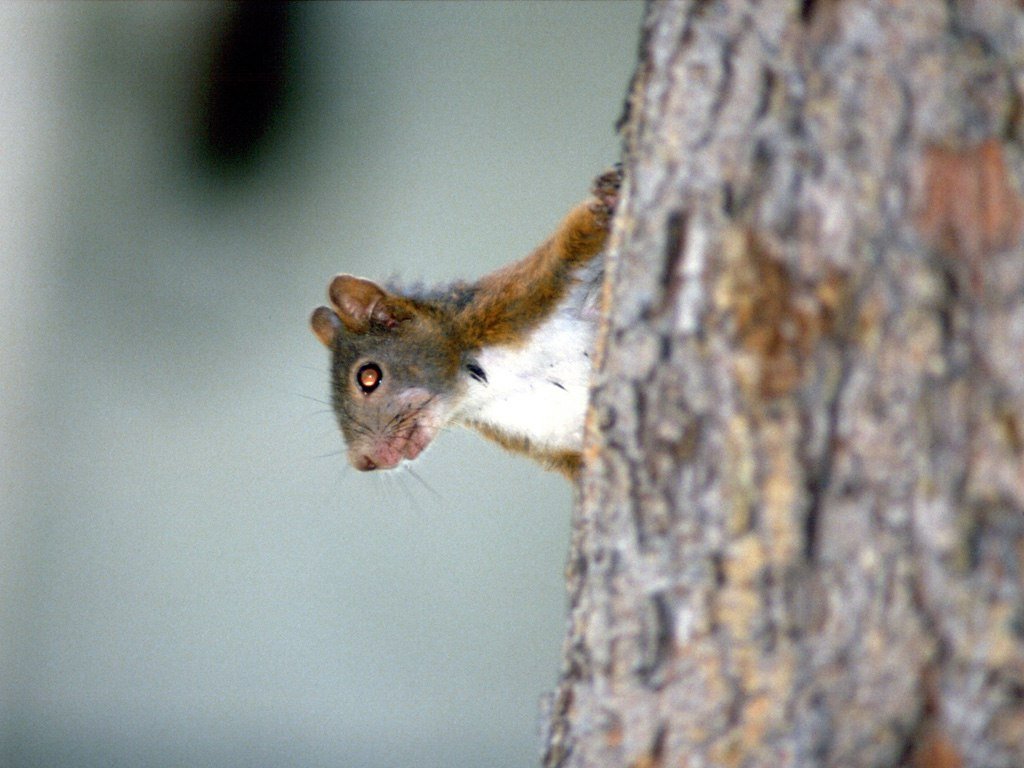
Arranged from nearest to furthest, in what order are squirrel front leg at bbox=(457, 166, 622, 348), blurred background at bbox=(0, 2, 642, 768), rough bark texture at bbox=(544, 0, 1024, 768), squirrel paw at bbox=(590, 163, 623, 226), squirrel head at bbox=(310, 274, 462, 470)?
rough bark texture at bbox=(544, 0, 1024, 768) < squirrel paw at bbox=(590, 163, 623, 226) < squirrel front leg at bbox=(457, 166, 622, 348) < squirrel head at bbox=(310, 274, 462, 470) < blurred background at bbox=(0, 2, 642, 768)

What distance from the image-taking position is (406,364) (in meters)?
2.70

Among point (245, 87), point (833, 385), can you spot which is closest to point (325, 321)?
point (245, 87)

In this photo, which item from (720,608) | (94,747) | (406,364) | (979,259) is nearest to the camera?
(979,259)

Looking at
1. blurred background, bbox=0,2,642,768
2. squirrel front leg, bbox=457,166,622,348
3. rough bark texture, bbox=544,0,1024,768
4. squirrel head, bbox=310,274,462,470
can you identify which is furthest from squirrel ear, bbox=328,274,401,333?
rough bark texture, bbox=544,0,1024,768

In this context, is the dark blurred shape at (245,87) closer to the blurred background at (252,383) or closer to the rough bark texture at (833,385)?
the blurred background at (252,383)

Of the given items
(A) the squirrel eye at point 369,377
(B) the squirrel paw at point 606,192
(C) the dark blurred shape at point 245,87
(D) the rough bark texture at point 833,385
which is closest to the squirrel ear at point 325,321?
(A) the squirrel eye at point 369,377

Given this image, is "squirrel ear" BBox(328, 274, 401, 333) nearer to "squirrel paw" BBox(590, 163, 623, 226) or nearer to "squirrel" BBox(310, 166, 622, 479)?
"squirrel" BBox(310, 166, 622, 479)

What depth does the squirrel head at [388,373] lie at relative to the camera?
8.77 feet

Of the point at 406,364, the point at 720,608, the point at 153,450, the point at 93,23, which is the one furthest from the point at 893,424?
the point at 93,23

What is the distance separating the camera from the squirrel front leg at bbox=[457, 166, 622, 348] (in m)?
2.22

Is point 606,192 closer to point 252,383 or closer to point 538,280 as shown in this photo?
point 538,280

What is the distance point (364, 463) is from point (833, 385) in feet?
5.92

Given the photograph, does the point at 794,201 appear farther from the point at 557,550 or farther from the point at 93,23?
the point at 93,23

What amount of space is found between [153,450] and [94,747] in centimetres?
104
